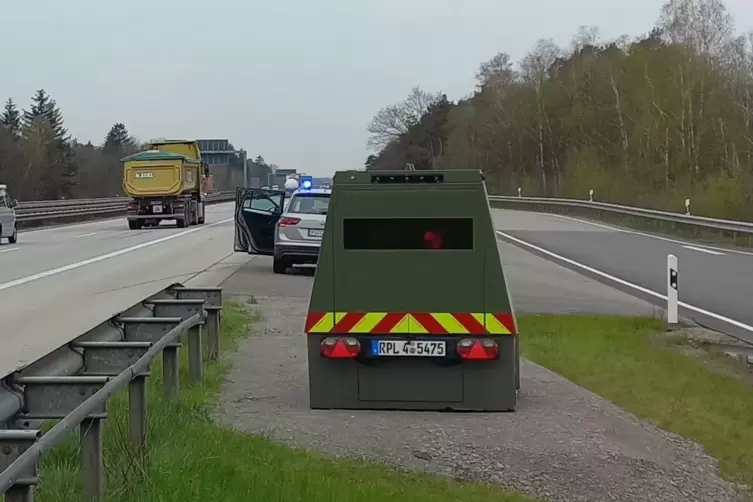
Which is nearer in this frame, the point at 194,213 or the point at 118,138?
the point at 194,213

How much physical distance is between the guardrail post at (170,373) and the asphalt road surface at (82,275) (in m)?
1.09

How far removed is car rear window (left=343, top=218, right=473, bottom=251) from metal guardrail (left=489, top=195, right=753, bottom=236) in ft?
55.8

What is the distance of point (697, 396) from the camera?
9.32 meters

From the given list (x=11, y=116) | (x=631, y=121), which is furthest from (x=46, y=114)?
(x=631, y=121)

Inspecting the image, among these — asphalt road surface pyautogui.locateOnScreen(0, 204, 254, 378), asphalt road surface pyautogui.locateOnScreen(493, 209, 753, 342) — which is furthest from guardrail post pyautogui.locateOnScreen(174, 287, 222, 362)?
asphalt road surface pyautogui.locateOnScreen(493, 209, 753, 342)

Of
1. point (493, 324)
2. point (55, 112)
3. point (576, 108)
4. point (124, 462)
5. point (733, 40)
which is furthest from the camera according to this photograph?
point (55, 112)

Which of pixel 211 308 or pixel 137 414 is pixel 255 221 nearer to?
pixel 211 308

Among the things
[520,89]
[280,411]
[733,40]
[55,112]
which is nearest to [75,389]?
[280,411]

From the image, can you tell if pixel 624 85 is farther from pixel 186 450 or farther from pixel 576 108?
pixel 186 450

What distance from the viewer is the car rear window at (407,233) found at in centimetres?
816

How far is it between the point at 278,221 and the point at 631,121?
1928 inches

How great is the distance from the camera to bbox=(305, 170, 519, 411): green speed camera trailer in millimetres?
8078

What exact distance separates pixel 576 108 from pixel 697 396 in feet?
228

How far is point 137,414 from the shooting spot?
5.87 meters
